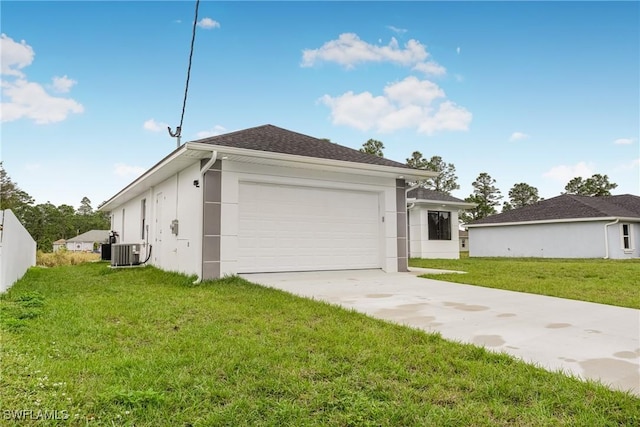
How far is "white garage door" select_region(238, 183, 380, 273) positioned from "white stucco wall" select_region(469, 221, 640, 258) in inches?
614

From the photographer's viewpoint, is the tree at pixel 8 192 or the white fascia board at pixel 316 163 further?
the tree at pixel 8 192

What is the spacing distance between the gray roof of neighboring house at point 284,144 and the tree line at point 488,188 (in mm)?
23749

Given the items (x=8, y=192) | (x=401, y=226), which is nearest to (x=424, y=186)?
(x=401, y=226)

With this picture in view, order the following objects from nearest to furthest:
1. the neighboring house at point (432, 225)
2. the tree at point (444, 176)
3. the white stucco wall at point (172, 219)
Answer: the white stucco wall at point (172, 219), the neighboring house at point (432, 225), the tree at point (444, 176)

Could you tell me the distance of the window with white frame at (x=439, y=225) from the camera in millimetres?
17516

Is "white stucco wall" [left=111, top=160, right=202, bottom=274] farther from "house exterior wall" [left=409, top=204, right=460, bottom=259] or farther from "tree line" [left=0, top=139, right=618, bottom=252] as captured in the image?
"tree line" [left=0, top=139, right=618, bottom=252]

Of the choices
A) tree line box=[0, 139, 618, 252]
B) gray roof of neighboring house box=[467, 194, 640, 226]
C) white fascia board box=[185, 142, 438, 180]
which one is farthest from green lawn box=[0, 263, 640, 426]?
tree line box=[0, 139, 618, 252]

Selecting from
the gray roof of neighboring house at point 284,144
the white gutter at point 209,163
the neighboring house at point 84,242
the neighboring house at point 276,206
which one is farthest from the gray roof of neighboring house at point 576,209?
the neighboring house at point 84,242

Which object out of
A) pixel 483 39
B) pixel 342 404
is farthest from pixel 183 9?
pixel 342 404

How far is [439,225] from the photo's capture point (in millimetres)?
17750

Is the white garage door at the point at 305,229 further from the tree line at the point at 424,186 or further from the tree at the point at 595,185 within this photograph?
the tree at the point at 595,185

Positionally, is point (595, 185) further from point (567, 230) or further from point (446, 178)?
point (567, 230)

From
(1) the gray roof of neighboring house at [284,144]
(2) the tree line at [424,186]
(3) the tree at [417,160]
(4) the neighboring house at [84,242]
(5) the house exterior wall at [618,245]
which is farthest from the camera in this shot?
(4) the neighboring house at [84,242]

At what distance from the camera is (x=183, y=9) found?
8.45 meters
